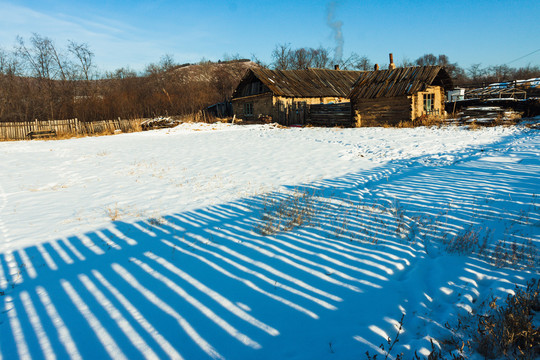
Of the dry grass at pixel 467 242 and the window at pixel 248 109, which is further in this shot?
the window at pixel 248 109

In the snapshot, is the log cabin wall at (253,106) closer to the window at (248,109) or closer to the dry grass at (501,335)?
the window at (248,109)

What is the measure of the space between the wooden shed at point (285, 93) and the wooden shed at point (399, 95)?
12.3 ft

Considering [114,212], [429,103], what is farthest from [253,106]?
[114,212]

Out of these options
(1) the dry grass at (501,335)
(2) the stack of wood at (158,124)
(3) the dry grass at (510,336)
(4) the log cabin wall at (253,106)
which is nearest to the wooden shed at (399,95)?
(4) the log cabin wall at (253,106)

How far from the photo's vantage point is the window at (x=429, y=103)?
753 inches

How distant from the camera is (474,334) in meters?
2.09

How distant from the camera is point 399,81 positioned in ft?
61.2

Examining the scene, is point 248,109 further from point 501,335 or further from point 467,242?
point 501,335

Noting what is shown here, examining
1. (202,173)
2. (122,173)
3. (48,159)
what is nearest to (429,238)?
(202,173)

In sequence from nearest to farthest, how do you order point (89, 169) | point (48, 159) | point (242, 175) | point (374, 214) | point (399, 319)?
1. point (399, 319)
2. point (374, 214)
3. point (242, 175)
4. point (89, 169)
5. point (48, 159)

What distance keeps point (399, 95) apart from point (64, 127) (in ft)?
83.3

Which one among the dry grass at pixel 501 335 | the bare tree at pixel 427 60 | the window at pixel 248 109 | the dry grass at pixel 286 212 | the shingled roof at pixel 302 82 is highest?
the bare tree at pixel 427 60

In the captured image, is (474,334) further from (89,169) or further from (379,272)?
(89,169)

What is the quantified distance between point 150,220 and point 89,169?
6.25 m
